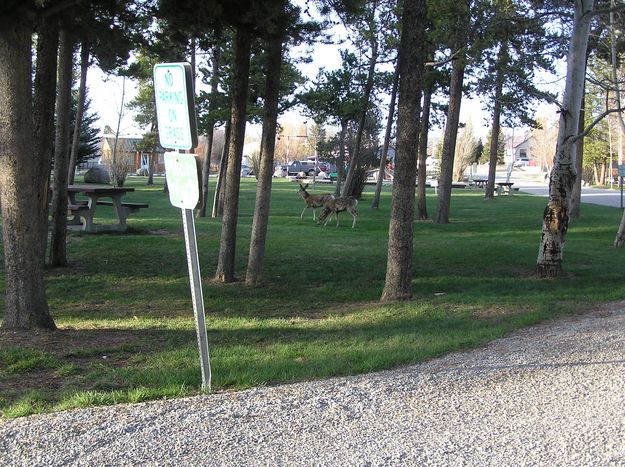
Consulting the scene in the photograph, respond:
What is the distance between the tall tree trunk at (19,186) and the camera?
6.44m

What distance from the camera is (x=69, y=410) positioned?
4320 mm

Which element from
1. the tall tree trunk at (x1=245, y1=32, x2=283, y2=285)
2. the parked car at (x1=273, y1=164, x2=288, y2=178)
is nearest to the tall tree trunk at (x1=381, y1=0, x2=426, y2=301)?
the tall tree trunk at (x1=245, y1=32, x2=283, y2=285)

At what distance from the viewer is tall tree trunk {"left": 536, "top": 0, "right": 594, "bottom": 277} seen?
11297mm

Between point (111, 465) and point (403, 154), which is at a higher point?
point (403, 154)

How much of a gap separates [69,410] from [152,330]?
3.41 m

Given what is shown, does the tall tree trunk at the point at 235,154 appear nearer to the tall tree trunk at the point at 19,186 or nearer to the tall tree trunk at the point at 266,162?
the tall tree trunk at the point at 266,162

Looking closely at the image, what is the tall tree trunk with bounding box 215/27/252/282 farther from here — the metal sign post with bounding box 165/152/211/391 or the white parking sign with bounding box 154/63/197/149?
the metal sign post with bounding box 165/152/211/391

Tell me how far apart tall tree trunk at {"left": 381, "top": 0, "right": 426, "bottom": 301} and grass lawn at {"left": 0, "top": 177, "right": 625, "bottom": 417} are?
73 centimetres

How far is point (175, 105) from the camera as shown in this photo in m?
4.57

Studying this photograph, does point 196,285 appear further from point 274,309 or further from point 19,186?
point 274,309

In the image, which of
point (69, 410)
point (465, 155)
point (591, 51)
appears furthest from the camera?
point (465, 155)

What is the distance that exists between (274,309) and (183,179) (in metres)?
4.94

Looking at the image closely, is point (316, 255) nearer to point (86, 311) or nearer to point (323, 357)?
point (86, 311)

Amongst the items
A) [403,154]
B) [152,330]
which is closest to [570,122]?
[403,154]
